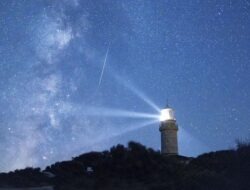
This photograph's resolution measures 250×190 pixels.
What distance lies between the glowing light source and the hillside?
997cm

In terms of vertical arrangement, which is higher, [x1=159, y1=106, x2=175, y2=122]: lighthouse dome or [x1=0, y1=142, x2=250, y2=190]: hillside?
[x1=159, y1=106, x2=175, y2=122]: lighthouse dome

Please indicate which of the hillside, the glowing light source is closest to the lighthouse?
the glowing light source

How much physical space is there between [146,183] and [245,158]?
7262 mm

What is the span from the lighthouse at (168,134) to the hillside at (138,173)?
8.31m

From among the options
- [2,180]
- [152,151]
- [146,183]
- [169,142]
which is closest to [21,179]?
[2,180]

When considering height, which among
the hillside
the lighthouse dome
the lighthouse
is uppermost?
the lighthouse dome

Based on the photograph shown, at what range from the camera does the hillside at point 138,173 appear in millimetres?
21359

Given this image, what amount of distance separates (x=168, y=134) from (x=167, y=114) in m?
2.38

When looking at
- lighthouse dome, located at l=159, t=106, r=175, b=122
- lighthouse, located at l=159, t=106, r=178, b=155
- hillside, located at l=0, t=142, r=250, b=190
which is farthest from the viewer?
lighthouse dome, located at l=159, t=106, r=175, b=122

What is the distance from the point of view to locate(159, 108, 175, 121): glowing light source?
4512 cm

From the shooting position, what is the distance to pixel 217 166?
86.3 feet

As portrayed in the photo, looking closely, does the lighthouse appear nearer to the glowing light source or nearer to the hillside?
the glowing light source

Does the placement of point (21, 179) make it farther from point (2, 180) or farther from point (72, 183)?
A: point (72, 183)

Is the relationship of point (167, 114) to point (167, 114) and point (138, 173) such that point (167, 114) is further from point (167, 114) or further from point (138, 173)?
point (138, 173)
